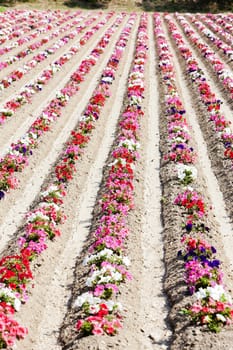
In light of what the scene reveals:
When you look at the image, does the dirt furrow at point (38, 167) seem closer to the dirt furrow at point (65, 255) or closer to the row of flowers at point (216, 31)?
the dirt furrow at point (65, 255)

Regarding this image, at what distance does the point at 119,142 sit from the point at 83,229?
21.3 feet

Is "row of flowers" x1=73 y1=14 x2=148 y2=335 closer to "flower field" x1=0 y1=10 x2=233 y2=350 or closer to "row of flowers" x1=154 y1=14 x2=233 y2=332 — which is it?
"flower field" x1=0 y1=10 x2=233 y2=350

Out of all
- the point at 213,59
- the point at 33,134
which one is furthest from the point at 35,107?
the point at 213,59

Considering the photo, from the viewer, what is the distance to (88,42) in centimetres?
4234

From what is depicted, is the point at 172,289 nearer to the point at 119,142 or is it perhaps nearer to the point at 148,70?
the point at 119,142

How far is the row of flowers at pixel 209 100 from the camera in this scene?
65.0 ft

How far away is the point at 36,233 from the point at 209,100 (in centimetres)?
1543

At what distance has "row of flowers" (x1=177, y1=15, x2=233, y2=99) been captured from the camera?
2799cm

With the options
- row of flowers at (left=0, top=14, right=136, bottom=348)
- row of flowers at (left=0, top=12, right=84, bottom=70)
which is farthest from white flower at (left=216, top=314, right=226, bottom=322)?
row of flowers at (left=0, top=12, right=84, bottom=70)

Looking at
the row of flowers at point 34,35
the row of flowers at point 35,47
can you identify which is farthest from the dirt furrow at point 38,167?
the row of flowers at point 34,35

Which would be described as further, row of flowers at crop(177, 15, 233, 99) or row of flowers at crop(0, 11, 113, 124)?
row of flowers at crop(177, 15, 233, 99)

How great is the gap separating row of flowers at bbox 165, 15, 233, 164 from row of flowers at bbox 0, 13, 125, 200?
7.62 meters

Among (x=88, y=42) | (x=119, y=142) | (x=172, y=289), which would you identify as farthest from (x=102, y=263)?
(x=88, y=42)

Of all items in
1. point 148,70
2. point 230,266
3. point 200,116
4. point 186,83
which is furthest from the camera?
point 148,70
